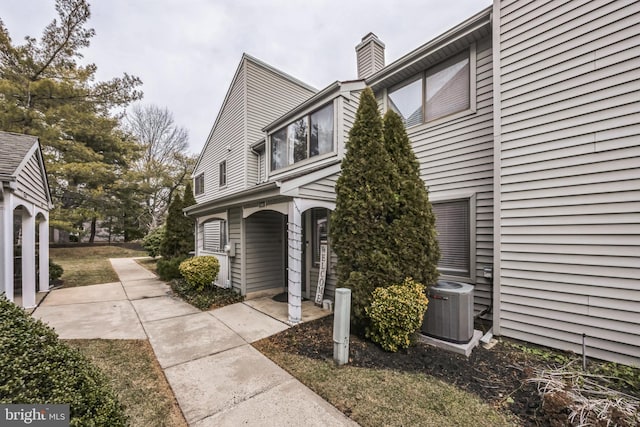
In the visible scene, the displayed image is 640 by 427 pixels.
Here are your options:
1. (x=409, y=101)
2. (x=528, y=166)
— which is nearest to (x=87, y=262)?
(x=409, y=101)

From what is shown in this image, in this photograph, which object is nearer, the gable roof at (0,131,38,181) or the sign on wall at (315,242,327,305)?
the gable roof at (0,131,38,181)

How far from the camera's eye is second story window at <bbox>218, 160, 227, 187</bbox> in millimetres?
11547

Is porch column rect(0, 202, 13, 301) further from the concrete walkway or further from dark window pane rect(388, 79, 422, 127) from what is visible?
dark window pane rect(388, 79, 422, 127)

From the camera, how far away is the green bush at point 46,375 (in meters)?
1.54

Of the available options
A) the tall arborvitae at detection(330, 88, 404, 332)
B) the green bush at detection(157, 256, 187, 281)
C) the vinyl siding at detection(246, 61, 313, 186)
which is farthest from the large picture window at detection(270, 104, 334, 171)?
the green bush at detection(157, 256, 187, 281)

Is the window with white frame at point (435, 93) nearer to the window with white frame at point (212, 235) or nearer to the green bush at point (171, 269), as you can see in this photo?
the window with white frame at point (212, 235)

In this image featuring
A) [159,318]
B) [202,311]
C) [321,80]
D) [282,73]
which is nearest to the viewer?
[159,318]

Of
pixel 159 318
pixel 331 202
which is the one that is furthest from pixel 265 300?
pixel 331 202

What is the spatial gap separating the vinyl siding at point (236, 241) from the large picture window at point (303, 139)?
2200mm

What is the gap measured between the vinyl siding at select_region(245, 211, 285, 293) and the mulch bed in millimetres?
2830

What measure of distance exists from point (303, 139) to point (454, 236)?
4.75 metres

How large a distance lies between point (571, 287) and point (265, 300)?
5.91m

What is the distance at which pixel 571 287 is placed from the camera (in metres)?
3.80

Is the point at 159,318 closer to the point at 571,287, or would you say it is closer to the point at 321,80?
the point at 571,287
